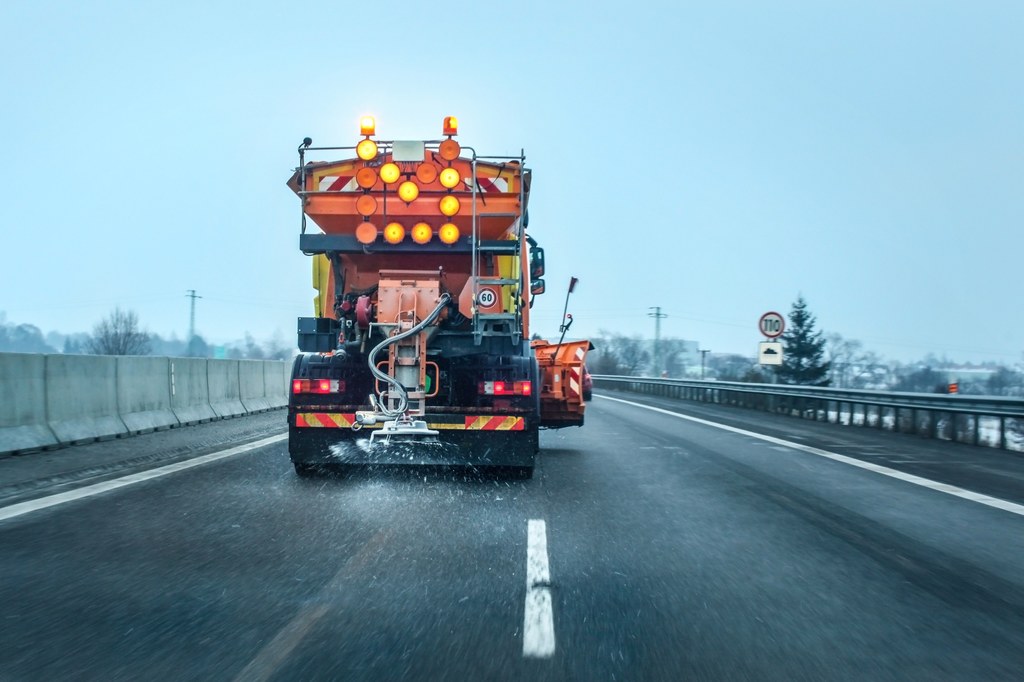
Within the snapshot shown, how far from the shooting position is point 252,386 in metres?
19.7

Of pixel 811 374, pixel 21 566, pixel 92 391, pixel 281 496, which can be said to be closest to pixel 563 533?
pixel 281 496

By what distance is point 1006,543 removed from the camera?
6.60 meters

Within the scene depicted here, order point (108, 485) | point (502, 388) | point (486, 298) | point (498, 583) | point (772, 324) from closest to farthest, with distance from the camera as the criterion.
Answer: point (498, 583)
point (108, 485)
point (502, 388)
point (486, 298)
point (772, 324)

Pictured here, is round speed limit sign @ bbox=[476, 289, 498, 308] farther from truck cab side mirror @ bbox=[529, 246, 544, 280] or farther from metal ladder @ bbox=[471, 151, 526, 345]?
truck cab side mirror @ bbox=[529, 246, 544, 280]

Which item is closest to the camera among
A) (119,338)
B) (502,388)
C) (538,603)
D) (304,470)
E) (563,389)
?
(538,603)

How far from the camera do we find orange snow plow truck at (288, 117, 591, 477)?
929 cm

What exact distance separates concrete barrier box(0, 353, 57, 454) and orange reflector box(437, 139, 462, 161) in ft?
18.4

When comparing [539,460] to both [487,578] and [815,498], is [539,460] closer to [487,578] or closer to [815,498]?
[815,498]

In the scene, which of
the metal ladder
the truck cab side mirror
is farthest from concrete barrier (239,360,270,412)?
the metal ladder

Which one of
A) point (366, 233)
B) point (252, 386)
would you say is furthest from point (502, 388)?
point (252, 386)

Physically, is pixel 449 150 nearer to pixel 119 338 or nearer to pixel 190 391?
pixel 190 391

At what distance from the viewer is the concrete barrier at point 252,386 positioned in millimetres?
19000

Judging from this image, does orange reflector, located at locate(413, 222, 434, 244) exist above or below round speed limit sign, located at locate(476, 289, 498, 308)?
above

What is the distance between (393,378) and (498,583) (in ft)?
13.7
